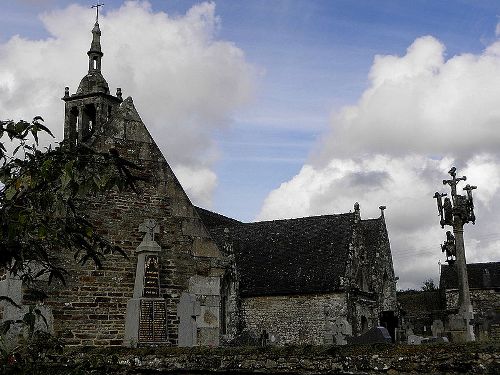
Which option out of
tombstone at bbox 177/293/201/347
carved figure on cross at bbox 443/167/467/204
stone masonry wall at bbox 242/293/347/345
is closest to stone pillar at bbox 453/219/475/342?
carved figure on cross at bbox 443/167/467/204

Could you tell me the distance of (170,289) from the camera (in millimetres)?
12062

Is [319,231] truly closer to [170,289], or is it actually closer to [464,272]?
[464,272]

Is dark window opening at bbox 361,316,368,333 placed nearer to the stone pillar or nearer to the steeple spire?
the stone pillar

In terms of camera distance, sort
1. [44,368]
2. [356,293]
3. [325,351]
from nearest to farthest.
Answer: [325,351] < [44,368] < [356,293]

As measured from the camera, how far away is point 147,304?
10.9m

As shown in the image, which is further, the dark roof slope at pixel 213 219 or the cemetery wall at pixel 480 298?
the cemetery wall at pixel 480 298

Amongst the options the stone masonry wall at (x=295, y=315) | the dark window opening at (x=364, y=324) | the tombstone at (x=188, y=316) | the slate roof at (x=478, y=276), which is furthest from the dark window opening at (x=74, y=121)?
the slate roof at (x=478, y=276)

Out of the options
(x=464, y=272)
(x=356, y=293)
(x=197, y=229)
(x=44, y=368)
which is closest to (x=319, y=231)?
(x=356, y=293)

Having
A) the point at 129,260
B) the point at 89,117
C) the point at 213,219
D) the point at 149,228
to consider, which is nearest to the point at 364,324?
the point at 213,219

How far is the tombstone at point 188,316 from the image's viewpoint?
1177cm

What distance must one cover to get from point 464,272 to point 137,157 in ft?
41.5

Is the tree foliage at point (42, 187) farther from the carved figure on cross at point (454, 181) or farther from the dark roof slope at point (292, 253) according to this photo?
the dark roof slope at point (292, 253)

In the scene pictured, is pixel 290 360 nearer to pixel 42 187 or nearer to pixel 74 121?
pixel 42 187

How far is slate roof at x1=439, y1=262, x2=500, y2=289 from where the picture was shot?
47.8 metres
